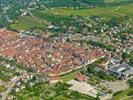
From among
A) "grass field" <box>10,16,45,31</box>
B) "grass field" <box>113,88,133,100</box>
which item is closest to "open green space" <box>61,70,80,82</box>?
"grass field" <box>113,88,133,100</box>

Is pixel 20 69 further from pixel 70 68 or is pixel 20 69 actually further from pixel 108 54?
pixel 108 54

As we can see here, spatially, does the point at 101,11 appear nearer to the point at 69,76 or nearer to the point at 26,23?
the point at 26,23

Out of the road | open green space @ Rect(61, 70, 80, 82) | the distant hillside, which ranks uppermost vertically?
the distant hillside

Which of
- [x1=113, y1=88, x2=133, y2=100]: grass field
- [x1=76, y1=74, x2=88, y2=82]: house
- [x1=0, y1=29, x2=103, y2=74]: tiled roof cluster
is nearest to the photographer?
[x1=113, y1=88, x2=133, y2=100]: grass field

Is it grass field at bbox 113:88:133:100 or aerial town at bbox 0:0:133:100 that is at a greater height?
aerial town at bbox 0:0:133:100

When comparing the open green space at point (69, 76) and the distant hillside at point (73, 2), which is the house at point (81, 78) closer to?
the open green space at point (69, 76)

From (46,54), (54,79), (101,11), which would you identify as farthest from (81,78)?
(101,11)

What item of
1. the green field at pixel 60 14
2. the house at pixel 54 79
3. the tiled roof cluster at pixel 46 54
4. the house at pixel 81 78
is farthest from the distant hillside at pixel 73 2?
the house at pixel 81 78

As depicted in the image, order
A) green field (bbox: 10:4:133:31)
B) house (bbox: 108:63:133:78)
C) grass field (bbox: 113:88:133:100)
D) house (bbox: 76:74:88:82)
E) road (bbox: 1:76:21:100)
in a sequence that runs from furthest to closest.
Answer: green field (bbox: 10:4:133:31)
house (bbox: 108:63:133:78)
house (bbox: 76:74:88:82)
road (bbox: 1:76:21:100)
grass field (bbox: 113:88:133:100)

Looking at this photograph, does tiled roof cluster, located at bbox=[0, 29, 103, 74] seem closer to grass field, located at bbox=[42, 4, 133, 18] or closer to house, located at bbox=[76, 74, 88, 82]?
house, located at bbox=[76, 74, 88, 82]
